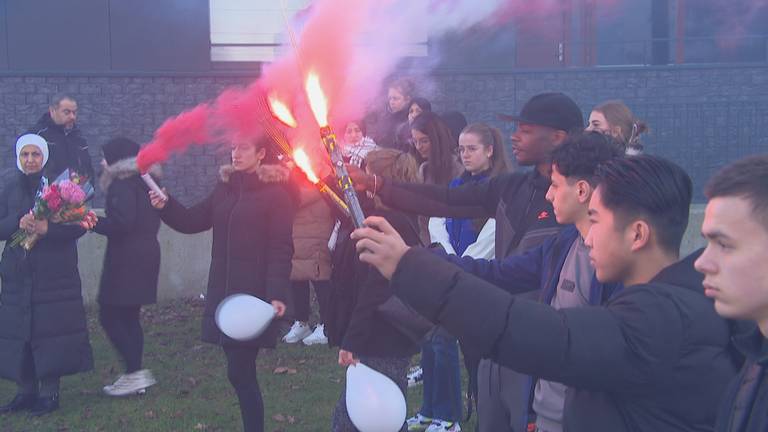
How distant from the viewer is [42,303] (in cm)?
661

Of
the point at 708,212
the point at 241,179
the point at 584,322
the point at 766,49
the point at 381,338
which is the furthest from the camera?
the point at 766,49

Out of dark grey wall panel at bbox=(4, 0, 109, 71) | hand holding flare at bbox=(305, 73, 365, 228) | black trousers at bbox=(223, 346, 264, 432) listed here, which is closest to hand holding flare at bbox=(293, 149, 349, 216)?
hand holding flare at bbox=(305, 73, 365, 228)

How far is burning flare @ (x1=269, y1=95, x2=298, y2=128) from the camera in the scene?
3.96 meters

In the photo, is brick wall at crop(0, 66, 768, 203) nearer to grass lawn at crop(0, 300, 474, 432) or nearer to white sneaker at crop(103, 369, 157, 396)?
grass lawn at crop(0, 300, 474, 432)

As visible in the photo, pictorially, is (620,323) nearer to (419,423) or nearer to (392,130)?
(419,423)

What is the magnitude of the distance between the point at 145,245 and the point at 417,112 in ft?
8.35

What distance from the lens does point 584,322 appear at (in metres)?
2.33

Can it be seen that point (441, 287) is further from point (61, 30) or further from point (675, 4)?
point (675, 4)

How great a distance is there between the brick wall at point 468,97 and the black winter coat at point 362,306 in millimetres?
8035

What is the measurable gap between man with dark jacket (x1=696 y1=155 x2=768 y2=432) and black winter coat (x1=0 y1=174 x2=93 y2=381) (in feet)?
18.1

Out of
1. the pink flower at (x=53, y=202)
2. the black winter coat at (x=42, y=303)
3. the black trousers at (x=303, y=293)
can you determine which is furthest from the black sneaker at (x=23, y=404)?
the black trousers at (x=303, y=293)

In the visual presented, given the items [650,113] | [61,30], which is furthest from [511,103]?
[61,30]

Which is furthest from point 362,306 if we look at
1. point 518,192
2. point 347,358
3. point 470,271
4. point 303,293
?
point 303,293

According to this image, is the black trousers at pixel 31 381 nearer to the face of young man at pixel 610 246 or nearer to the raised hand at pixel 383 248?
the raised hand at pixel 383 248
